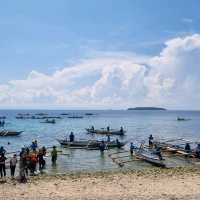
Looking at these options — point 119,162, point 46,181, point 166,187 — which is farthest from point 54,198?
point 119,162

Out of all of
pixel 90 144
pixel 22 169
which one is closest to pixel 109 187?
pixel 22 169

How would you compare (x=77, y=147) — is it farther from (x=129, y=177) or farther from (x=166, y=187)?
(x=166, y=187)

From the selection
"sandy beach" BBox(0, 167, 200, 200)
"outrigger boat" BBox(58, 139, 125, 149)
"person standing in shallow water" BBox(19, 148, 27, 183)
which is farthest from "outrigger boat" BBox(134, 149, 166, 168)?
"person standing in shallow water" BBox(19, 148, 27, 183)

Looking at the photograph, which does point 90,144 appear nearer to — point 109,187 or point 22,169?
point 22,169

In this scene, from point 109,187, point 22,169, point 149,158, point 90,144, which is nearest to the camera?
point 109,187

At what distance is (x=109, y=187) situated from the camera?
22.0 m

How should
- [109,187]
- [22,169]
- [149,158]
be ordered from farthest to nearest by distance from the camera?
[149,158]
[22,169]
[109,187]

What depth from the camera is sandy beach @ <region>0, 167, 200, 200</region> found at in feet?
66.1

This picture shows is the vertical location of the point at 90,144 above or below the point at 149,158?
above

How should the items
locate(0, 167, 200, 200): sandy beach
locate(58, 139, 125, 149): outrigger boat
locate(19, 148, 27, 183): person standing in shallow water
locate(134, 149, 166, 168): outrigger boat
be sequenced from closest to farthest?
locate(0, 167, 200, 200): sandy beach
locate(19, 148, 27, 183): person standing in shallow water
locate(134, 149, 166, 168): outrigger boat
locate(58, 139, 125, 149): outrigger boat

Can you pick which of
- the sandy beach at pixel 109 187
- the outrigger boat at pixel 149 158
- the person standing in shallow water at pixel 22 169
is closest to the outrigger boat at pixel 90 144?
the outrigger boat at pixel 149 158

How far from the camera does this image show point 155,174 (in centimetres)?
2606

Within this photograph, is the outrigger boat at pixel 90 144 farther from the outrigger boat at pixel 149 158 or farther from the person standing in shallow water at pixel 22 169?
the person standing in shallow water at pixel 22 169

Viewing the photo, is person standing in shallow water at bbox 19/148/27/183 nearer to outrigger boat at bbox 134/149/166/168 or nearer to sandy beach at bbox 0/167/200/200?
sandy beach at bbox 0/167/200/200
